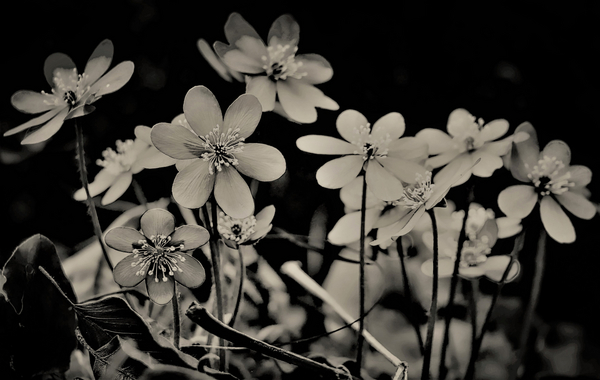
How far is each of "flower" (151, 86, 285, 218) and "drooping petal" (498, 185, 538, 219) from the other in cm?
14

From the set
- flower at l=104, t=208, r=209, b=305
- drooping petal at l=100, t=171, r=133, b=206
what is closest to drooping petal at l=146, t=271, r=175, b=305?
flower at l=104, t=208, r=209, b=305

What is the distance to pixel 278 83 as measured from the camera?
0.33 metres

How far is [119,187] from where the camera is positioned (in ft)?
1.15

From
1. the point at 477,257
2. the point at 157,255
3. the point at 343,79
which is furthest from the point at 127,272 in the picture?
the point at 343,79

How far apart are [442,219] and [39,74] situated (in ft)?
2.06

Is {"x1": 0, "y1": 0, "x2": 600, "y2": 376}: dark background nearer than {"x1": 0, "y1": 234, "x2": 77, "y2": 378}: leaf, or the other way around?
{"x1": 0, "y1": 234, "x2": 77, "y2": 378}: leaf

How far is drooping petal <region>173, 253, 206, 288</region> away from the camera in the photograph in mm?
265

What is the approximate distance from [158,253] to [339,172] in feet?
0.38

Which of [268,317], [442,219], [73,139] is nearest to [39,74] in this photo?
[73,139]

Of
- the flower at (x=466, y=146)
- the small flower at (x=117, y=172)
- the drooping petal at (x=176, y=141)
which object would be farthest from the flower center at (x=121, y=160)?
the flower at (x=466, y=146)

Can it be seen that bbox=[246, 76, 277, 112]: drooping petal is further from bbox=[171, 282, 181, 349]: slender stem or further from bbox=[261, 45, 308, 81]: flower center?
bbox=[171, 282, 181, 349]: slender stem

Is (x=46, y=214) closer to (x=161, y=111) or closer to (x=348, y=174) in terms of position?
(x=161, y=111)

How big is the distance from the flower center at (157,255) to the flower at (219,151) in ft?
0.12

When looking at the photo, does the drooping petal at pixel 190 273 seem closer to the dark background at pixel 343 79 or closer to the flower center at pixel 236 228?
the flower center at pixel 236 228
